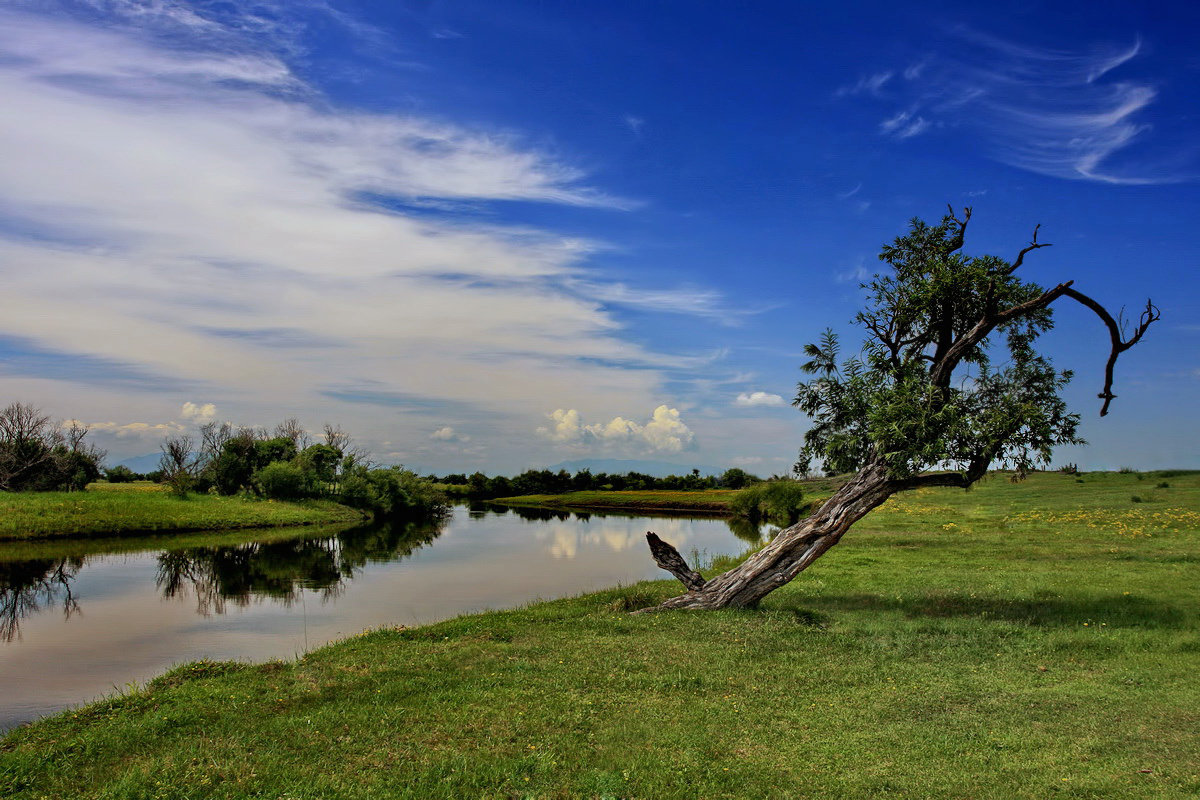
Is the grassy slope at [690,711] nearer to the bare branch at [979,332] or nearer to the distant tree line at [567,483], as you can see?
the bare branch at [979,332]

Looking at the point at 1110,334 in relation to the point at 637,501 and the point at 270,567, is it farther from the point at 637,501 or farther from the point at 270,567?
the point at 637,501

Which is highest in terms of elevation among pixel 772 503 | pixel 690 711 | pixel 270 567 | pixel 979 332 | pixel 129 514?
pixel 979 332

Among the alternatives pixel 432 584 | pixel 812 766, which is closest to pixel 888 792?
pixel 812 766

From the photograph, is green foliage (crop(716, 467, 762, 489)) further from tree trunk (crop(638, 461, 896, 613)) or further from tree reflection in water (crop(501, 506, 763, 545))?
tree trunk (crop(638, 461, 896, 613))

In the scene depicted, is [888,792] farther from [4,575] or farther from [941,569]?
[4,575]

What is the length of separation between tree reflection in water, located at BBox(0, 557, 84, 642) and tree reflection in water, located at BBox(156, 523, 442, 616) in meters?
3.27

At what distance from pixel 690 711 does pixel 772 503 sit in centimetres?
5792

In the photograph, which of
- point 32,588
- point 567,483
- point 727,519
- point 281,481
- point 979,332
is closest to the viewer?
point 979,332

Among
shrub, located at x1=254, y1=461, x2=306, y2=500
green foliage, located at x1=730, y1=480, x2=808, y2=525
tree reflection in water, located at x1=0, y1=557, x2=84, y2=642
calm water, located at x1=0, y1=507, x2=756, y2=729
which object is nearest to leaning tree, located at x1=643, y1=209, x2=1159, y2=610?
calm water, located at x1=0, y1=507, x2=756, y2=729

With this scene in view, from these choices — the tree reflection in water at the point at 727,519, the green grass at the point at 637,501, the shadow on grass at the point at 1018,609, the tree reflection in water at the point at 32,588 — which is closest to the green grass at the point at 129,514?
the tree reflection in water at the point at 32,588

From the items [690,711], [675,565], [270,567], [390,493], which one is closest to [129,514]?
[270,567]

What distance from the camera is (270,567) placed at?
112 feet

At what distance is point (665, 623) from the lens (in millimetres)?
15938

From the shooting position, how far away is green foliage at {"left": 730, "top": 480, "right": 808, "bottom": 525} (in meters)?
62.0
